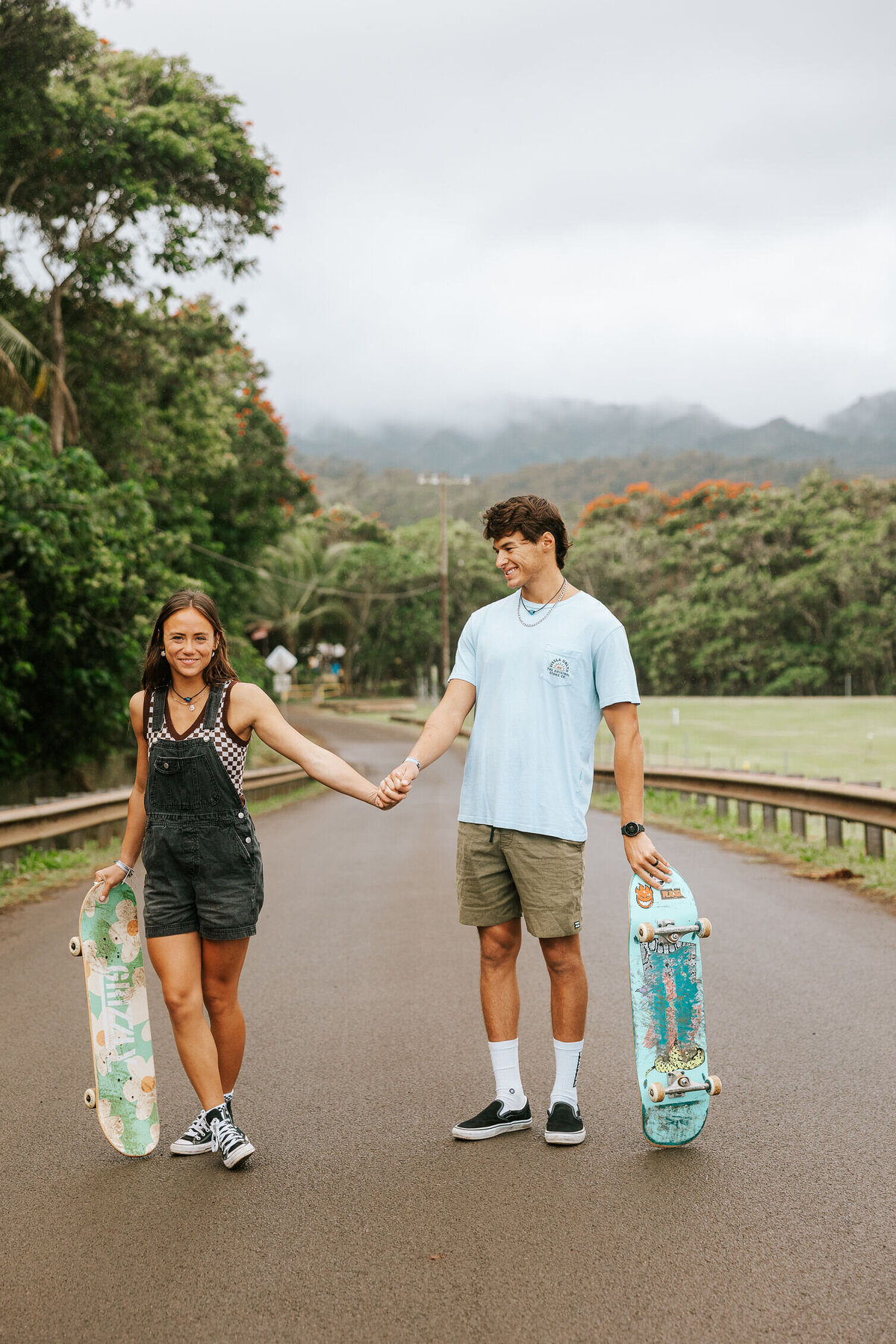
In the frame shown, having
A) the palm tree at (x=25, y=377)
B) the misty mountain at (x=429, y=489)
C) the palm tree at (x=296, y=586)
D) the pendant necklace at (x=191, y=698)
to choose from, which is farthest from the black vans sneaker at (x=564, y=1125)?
the misty mountain at (x=429, y=489)

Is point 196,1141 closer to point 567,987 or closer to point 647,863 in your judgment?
point 567,987

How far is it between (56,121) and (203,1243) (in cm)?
1759

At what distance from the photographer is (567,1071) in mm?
4430

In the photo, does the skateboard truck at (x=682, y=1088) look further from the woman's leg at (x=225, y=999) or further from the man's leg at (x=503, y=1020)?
the woman's leg at (x=225, y=999)

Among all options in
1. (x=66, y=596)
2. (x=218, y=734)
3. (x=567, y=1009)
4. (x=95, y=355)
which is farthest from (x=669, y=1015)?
(x=95, y=355)

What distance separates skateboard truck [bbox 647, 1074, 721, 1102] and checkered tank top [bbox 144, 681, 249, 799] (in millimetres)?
1673

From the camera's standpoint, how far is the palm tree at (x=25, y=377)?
16.1 metres

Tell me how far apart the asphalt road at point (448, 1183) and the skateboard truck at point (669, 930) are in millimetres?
711

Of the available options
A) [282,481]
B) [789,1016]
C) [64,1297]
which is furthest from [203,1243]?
[282,481]

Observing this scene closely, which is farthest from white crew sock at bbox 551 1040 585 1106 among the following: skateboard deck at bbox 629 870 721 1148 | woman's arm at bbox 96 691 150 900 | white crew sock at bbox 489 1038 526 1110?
woman's arm at bbox 96 691 150 900

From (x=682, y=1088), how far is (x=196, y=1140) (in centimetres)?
165

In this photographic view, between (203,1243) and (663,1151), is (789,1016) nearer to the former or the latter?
(663,1151)

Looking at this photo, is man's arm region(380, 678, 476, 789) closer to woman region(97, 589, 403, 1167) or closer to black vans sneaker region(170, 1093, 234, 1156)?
woman region(97, 589, 403, 1167)

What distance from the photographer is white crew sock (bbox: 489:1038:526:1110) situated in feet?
14.7
